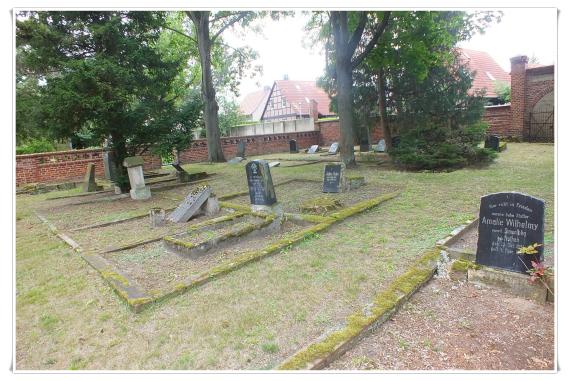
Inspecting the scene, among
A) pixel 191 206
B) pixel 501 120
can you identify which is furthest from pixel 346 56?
pixel 501 120

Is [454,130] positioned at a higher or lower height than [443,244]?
higher

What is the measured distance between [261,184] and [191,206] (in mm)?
1719

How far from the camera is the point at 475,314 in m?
3.28

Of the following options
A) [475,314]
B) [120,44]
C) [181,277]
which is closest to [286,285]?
[181,277]

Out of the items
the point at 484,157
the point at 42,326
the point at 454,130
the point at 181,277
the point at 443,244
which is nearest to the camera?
the point at 42,326

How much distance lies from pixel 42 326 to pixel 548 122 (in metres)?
22.3

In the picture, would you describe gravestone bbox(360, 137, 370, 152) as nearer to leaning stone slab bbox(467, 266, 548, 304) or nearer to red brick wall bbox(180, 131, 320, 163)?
red brick wall bbox(180, 131, 320, 163)

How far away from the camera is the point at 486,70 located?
2700 cm

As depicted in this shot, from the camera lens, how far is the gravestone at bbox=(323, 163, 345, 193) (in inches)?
359

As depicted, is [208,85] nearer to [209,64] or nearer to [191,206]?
[209,64]

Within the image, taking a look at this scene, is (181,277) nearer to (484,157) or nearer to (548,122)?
(484,157)

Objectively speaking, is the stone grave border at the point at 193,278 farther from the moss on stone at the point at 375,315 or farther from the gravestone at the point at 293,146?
the gravestone at the point at 293,146

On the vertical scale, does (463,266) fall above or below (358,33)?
below

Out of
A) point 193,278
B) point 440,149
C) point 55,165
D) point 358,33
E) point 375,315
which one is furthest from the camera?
point 55,165
